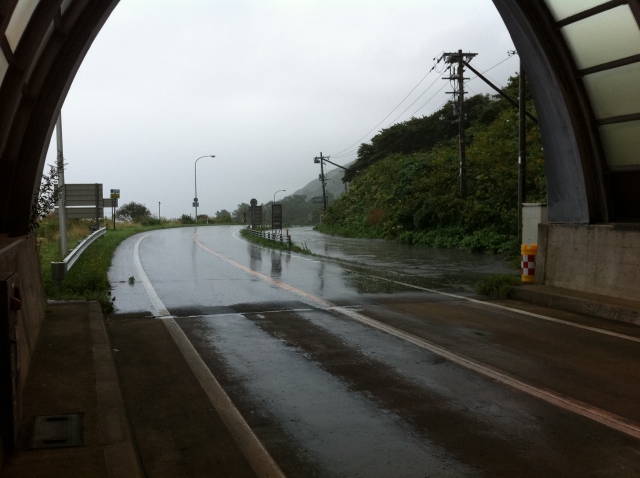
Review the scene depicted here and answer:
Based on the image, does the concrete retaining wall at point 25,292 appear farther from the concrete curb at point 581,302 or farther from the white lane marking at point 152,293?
the concrete curb at point 581,302

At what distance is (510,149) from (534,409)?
31091 millimetres

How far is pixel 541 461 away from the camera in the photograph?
15.4 ft

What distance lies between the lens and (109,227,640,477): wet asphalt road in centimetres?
482

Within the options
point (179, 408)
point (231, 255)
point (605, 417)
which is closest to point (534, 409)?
point (605, 417)

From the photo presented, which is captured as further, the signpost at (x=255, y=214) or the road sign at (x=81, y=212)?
the signpost at (x=255, y=214)

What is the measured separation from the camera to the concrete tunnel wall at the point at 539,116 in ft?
26.6

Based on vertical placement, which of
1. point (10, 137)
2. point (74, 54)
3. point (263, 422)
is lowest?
point (263, 422)

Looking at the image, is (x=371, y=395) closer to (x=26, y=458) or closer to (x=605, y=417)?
(x=605, y=417)

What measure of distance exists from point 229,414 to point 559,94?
9165mm

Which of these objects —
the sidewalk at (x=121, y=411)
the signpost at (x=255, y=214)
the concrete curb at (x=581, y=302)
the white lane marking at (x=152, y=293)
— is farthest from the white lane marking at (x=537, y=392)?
the signpost at (x=255, y=214)

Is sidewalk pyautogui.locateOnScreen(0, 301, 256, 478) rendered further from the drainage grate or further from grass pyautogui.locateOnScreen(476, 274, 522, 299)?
grass pyautogui.locateOnScreen(476, 274, 522, 299)

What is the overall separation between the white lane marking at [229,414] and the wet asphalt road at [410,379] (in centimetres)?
9

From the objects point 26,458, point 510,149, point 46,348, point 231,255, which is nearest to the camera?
point 26,458

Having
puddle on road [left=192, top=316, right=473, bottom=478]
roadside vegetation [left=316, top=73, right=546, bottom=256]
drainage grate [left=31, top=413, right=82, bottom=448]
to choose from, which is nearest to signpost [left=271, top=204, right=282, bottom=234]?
roadside vegetation [left=316, top=73, right=546, bottom=256]
